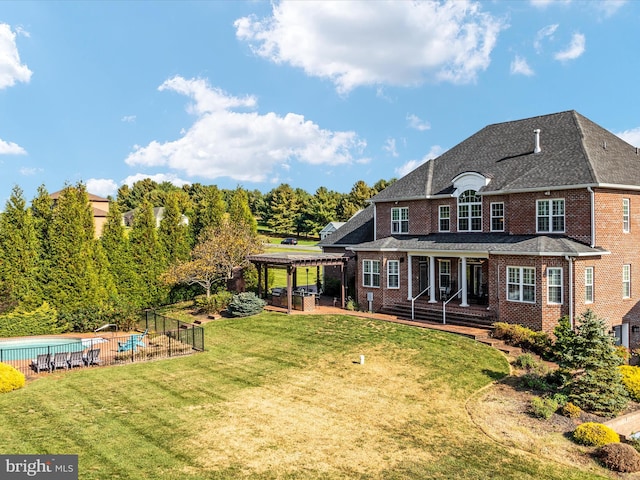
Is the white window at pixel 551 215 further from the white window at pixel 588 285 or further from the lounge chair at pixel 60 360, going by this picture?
the lounge chair at pixel 60 360

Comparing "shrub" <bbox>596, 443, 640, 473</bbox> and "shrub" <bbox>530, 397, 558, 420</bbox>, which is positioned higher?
"shrub" <bbox>530, 397, 558, 420</bbox>

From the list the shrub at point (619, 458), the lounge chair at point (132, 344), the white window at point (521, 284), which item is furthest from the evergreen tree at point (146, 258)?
the shrub at point (619, 458)

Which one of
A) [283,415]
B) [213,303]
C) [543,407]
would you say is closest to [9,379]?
[283,415]

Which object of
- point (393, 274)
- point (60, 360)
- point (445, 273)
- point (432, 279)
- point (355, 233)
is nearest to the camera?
point (60, 360)

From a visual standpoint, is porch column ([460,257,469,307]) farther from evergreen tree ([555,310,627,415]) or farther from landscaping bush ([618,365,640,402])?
landscaping bush ([618,365,640,402])

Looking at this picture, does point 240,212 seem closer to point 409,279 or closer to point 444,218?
point 409,279

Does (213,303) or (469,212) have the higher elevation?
(469,212)

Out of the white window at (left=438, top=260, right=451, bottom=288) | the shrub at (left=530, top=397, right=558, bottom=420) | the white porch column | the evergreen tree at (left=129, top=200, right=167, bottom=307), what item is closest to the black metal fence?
the evergreen tree at (left=129, top=200, right=167, bottom=307)
